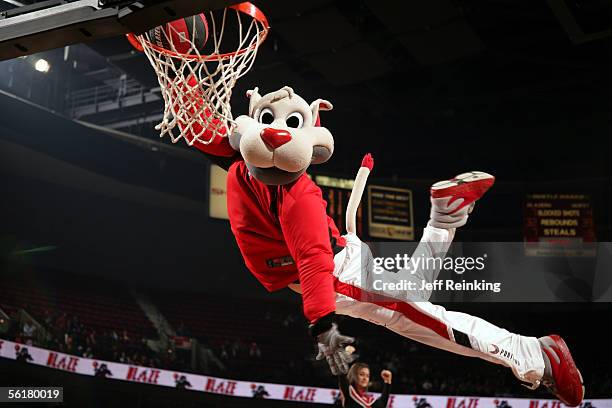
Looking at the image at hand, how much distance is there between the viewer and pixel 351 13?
9.23 metres

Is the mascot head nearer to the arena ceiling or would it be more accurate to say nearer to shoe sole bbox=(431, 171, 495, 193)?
shoe sole bbox=(431, 171, 495, 193)

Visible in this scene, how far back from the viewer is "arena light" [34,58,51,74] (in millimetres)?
11289

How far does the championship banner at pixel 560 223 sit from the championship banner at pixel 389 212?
5.97 ft

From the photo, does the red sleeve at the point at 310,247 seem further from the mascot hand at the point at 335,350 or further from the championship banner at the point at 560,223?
the championship banner at the point at 560,223

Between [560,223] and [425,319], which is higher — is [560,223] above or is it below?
above

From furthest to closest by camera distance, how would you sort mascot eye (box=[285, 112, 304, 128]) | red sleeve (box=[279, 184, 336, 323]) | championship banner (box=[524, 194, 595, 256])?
championship banner (box=[524, 194, 595, 256]) < mascot eye (box=[285, 112, 304, 128]) < red sleeve (box=[279, 184, 336, 323])

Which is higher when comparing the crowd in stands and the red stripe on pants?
the crowd in stands

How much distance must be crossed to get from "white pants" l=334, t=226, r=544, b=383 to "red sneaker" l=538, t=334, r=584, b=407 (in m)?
0.07

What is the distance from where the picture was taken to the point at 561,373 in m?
4.48

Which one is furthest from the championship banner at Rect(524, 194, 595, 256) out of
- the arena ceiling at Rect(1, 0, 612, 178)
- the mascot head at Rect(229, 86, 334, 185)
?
the mascot head at Rect(229, 86, 334, 185)

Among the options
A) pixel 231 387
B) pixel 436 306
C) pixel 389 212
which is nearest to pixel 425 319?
pixel 436 306

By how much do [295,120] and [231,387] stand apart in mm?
7923

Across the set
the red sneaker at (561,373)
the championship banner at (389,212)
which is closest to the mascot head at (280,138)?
the red sneaker at (561,373)

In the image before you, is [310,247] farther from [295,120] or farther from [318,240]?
[295,120]
